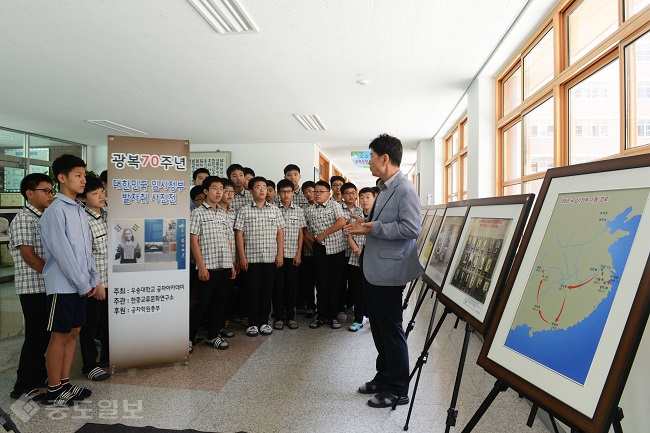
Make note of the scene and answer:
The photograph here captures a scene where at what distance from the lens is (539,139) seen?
151 inches

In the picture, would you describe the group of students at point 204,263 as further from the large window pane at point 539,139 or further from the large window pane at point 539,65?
the large window pane at point 539,65

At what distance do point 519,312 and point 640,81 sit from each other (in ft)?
6.17

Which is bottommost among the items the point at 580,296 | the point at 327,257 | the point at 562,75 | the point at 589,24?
the point at 327,257

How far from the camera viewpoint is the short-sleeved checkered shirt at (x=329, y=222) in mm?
4141

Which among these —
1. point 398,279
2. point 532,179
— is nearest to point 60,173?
point 398,279

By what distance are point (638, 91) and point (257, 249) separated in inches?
121

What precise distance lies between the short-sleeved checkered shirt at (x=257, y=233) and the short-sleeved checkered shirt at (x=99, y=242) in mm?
1172

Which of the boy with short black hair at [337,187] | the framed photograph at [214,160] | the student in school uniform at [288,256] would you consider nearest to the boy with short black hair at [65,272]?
the student in school uniform at [288,256]

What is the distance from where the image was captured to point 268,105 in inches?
252

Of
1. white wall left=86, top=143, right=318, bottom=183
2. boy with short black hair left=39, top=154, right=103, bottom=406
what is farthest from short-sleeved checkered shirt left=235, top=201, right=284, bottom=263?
white wall left=86, top=143, right=318, bottom=183

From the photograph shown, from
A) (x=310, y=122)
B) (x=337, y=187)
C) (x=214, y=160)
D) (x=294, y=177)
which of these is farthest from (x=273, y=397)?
(x=214, y=160)

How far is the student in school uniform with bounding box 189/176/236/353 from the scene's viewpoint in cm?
339

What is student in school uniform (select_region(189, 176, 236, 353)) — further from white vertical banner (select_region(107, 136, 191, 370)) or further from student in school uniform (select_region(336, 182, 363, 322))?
student in school uniform (select_region(336, 182, 363, 322))

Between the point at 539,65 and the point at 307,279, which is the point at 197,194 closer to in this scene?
the point at 307,279
